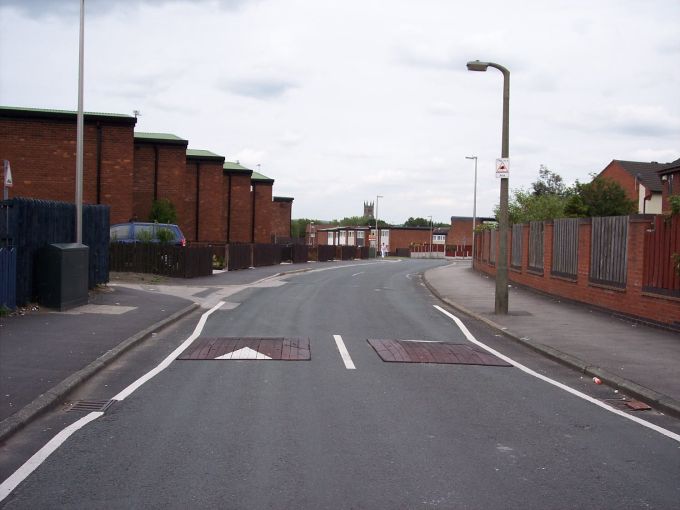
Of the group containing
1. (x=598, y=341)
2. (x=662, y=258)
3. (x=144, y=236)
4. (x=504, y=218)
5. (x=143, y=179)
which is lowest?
(x=598, y=341)

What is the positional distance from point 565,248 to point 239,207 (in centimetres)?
3191

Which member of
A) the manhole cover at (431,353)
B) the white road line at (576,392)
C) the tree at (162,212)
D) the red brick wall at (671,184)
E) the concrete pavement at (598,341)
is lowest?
the white road line at (576,392)

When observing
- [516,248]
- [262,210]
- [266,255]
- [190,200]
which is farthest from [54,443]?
[262,210]

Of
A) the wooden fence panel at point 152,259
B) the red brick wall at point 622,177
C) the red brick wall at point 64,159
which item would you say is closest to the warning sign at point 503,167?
the wooden fence panel at point 152,259

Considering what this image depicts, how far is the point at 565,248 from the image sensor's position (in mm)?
21938

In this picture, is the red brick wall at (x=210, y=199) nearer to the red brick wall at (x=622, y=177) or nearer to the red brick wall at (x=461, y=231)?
the red brick wall at (x=622, y=177)

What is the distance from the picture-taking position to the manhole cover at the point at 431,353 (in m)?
11.0

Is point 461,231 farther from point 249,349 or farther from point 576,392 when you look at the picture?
point 576,392

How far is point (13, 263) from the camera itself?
14.1m

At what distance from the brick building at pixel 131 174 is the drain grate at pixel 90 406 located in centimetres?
2612

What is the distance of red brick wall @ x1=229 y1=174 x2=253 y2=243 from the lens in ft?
165

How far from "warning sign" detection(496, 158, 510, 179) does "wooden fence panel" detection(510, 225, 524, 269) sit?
11.5 m

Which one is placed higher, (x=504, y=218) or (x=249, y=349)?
(x=504, y=218)

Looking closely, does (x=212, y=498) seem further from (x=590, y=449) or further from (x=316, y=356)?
(x=316, y=356)
